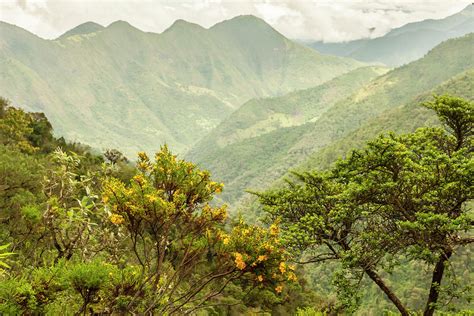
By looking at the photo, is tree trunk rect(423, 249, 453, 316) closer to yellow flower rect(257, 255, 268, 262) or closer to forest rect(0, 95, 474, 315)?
forest rect(0, 95, 474, 315)

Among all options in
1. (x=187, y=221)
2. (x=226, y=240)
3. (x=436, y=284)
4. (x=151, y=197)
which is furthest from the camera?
(x=436, y=284)

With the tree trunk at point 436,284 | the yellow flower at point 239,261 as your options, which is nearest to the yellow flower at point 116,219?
the yellow flower at point 239,261

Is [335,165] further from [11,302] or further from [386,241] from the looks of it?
[11,302]

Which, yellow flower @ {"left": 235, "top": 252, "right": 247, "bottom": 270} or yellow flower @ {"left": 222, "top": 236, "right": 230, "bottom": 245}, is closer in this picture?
yellow flower @ {"left": 235, "top": 252, "right": 247, "bottom": 270}

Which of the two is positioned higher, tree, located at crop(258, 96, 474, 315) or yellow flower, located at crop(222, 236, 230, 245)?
tree, located at crop(258, 96, 474, 315)

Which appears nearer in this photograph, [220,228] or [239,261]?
[239,261]

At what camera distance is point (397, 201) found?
40.3 ft

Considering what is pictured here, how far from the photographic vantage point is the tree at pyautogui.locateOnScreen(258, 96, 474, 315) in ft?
37.4

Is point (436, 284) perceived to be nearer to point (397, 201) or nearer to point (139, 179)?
point (397, 201)

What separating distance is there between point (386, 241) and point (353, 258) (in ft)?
3.97

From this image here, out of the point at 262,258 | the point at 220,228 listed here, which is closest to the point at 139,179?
the point at 220,228

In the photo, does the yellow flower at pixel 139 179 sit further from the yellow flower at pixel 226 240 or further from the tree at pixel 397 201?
the tree at pixel 397 201

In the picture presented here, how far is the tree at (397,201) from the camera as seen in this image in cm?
1141

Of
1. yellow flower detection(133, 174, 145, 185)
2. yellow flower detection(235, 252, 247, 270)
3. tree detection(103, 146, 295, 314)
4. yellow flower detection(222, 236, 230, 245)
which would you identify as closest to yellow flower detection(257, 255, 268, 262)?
tree detection(103, 146, 295, 314)
